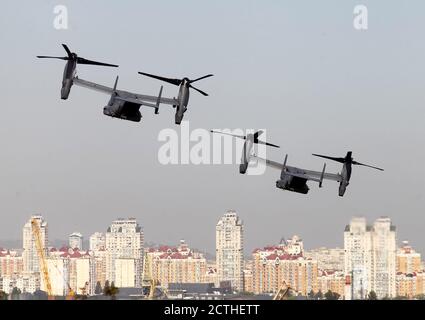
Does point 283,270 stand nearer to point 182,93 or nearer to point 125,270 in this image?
point 125,270

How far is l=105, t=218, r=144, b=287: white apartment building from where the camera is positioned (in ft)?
536

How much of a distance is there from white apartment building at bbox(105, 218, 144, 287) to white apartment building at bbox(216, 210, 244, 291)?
1165 centimetres

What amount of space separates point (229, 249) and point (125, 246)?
645 inches

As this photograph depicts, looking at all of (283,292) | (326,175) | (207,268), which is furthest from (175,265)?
(326,175)

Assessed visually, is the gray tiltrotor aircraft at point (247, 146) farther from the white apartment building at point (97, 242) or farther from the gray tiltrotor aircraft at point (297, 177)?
the white apartment building at point (97, 242)

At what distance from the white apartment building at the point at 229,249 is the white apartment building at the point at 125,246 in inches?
459

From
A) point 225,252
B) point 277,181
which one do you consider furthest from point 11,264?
point 277,181

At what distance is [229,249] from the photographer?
6403 inches

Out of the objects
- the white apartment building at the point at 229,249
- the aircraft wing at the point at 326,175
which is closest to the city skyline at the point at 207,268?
the white apartment building at the point at 229,249

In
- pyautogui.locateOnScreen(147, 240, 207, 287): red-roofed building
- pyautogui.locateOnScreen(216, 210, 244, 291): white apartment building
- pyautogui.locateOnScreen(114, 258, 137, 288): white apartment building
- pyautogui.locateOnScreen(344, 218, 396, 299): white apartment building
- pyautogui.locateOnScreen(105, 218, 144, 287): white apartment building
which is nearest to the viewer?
pyautogui.locateOnScreen(344, 218, 396, 299): white apartment building

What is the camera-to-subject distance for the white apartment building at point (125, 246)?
16350 cm

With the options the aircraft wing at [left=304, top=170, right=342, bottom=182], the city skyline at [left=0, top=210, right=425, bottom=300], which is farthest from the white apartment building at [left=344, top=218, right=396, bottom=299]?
the aircraft wing at [left=304, top=170, right=342, bottom=182]

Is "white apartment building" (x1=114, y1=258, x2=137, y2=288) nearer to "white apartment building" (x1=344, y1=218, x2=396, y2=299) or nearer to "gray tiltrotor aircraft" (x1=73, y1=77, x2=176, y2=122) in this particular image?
"white apartment building" (x1=344, y1=218, x2=396, y2=299)

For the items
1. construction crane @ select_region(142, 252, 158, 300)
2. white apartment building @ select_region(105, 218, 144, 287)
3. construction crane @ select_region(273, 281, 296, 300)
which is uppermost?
white apartment building @ select_region(105, 218, 144, 287)
